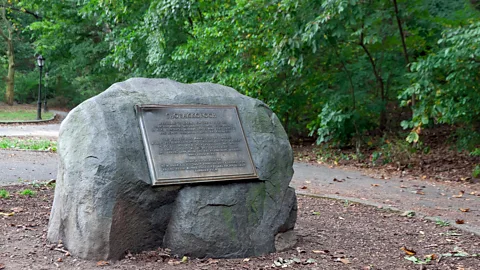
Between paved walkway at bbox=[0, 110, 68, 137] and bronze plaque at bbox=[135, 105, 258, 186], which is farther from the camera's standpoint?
paved walkway at bbox=[0, 110, 68, 137]

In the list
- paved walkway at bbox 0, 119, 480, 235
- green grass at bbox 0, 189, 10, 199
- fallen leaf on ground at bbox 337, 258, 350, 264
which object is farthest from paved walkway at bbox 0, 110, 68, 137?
fallen leaf on ground at bbox 337, 258, 350, 264

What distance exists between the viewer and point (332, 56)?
1312 cm

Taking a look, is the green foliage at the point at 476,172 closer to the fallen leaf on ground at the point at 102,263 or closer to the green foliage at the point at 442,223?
the green foliage at the point at 442,223

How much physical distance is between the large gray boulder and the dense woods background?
5239 millimetres

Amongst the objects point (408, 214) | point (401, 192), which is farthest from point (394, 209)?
point (401, 192)

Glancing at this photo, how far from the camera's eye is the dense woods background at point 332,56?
9992 millimetres

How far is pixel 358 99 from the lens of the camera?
13.7 m

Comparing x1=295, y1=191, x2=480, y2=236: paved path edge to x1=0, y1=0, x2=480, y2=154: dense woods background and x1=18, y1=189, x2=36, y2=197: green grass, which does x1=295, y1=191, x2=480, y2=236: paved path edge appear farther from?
x1=18, y1=189, x2=36, y2=197: green grass

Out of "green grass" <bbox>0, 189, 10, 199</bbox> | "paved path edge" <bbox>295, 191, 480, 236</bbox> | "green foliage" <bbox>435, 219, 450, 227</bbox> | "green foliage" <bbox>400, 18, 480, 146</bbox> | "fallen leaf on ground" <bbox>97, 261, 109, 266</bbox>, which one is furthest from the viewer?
"green foliage" <bbox>400, 18, 480, 146</bbox>

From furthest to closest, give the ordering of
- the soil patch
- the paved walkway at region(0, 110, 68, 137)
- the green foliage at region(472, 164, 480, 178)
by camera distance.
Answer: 1. the paved walkway at region(0, 110, 68, 137)
2. the soil patch
3. the green foliage at region(472, 164, 480, 178)

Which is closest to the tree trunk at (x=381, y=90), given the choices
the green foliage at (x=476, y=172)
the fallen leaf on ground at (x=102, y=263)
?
the green foliage at (x=476, y=172)

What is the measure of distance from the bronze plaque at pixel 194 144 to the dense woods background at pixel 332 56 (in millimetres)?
5099

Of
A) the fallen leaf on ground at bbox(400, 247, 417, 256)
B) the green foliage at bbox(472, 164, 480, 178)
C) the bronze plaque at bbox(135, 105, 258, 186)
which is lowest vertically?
the fallen leaf on ground at bbox(400, 247, 417, 256)

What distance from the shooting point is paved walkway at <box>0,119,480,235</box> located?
746cm
